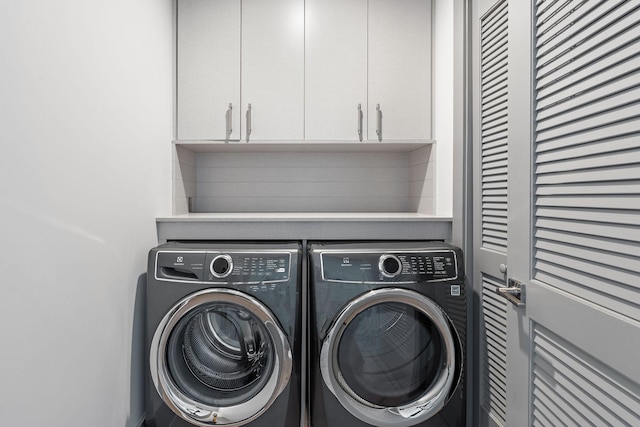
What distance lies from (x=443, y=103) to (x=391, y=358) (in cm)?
125

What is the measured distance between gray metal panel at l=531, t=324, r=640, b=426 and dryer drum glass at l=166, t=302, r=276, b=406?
38.8 inches

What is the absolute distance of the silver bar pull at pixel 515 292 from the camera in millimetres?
1198

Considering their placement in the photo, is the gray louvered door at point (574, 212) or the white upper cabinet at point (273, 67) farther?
the white upper cabinet at point (273, 67)

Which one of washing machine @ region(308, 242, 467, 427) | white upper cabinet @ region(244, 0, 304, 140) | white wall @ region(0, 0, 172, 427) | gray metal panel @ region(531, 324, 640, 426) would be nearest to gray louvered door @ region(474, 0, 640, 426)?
gray metal panel @ region(531, 324, 640, 426)

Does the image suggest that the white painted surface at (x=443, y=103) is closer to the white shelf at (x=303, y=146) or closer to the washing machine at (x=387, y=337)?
the white shelf at (x=303, y=146)

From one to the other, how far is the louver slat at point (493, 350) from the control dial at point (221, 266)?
3.48 feet

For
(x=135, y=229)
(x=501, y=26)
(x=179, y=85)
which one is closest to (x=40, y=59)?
(x=135, y=229)

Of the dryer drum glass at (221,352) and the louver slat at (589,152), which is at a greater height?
the louver slat at (589,152)

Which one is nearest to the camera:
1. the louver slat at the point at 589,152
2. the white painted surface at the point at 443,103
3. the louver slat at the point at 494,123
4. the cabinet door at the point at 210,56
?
the louver slat at the point at 589,152

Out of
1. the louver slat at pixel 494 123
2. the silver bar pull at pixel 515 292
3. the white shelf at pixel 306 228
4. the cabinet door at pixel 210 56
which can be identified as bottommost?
the silver bar pull at pixel 515 292

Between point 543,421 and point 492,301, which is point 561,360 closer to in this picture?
point 543,421

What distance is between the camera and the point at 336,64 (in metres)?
2.12

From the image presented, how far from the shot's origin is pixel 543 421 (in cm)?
111

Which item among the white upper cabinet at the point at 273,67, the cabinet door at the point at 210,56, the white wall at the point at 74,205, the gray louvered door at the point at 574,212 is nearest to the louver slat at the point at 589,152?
the gray louvered door at the point at 574,212
